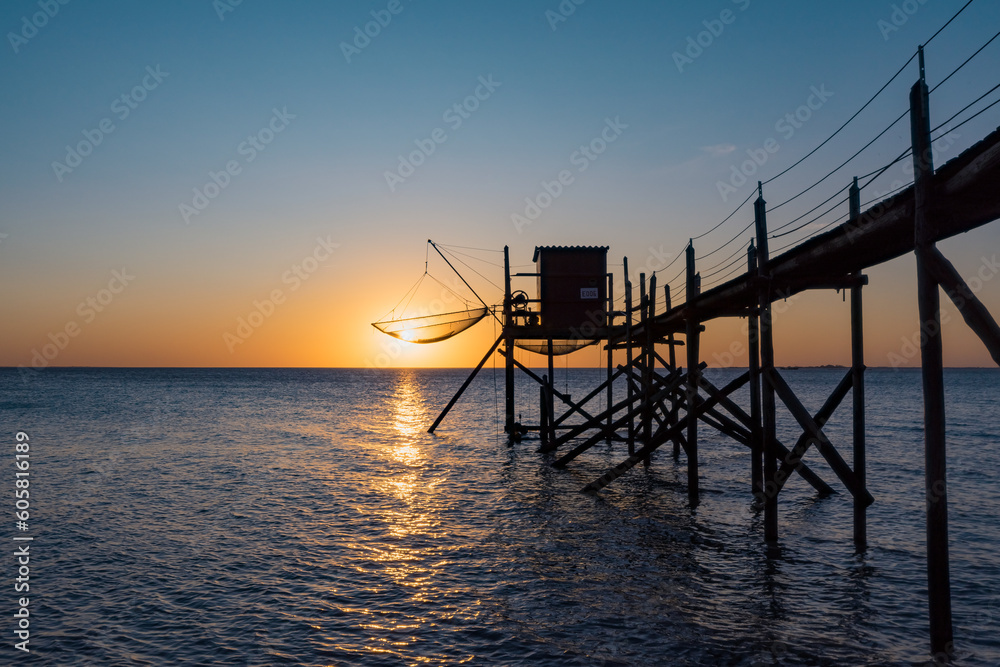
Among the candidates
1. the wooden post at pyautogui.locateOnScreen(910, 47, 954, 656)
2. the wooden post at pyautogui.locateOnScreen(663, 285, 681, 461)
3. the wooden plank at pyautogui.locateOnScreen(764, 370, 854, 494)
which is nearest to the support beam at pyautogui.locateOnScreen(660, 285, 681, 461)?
the wooden post at pyautogui.locateOnScreen(663, 285, 681, 461)

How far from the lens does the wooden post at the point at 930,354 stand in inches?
249

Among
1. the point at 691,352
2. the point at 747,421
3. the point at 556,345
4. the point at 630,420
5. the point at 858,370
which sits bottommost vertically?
the point at 630,420

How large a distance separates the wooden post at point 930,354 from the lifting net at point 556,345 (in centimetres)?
1790

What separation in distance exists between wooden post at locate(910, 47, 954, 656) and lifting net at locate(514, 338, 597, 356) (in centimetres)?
1790

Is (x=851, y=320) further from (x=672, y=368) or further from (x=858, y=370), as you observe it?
(x=672, y=368)

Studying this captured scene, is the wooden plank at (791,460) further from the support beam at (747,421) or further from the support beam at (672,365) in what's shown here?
the support beam at (672,365)

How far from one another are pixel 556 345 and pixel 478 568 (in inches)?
640

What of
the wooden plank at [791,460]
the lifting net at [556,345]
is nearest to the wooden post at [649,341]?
the lifting net at [556,345]

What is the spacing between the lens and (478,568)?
10.8 meters

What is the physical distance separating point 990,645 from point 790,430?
3054 cm

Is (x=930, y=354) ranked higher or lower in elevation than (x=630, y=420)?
higher

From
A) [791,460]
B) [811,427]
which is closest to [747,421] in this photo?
[791,460]

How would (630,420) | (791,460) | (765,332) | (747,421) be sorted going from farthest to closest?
(630,420), (747,421), (791,460), (765,332)

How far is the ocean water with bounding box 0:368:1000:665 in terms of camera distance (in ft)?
25.6
